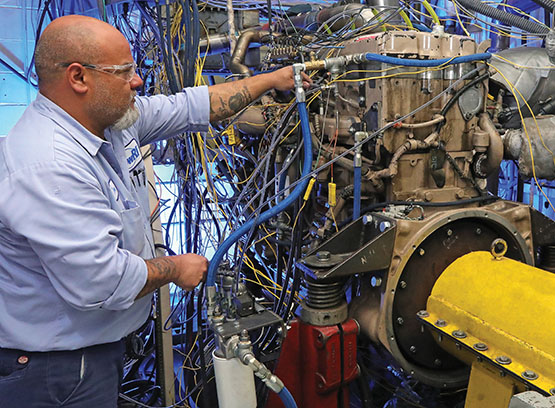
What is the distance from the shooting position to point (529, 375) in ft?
4.67

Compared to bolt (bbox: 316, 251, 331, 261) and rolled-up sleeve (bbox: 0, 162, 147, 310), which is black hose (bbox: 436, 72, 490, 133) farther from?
rolled-up sleeve (bbox: 0, 162, 147, 310)

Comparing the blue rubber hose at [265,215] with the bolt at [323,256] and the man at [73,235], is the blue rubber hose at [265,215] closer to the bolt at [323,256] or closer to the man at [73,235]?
the man at [73,235]

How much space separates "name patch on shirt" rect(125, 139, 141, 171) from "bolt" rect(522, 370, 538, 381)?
1.39 meters

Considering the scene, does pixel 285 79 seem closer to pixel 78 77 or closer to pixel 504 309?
pixel 78 77

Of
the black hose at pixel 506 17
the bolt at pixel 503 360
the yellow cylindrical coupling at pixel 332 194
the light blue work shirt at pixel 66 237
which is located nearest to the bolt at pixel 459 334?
the bolt at pixel 503 360

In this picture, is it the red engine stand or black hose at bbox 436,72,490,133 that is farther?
black hose at bbox 436,72,490,133

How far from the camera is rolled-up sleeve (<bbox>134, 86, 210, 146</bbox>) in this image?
194 centimetres

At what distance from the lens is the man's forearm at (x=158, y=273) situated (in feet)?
4.91

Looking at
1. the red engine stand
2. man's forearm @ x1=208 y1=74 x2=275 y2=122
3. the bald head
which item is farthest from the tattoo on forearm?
the red engine stand

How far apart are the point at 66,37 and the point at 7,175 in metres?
0.43

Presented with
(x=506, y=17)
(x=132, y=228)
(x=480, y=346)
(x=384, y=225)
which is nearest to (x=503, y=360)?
(x=480, y=346)

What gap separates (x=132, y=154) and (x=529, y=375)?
4.72 ft

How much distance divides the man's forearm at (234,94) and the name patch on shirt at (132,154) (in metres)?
0.37

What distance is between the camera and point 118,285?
54.6 inches
